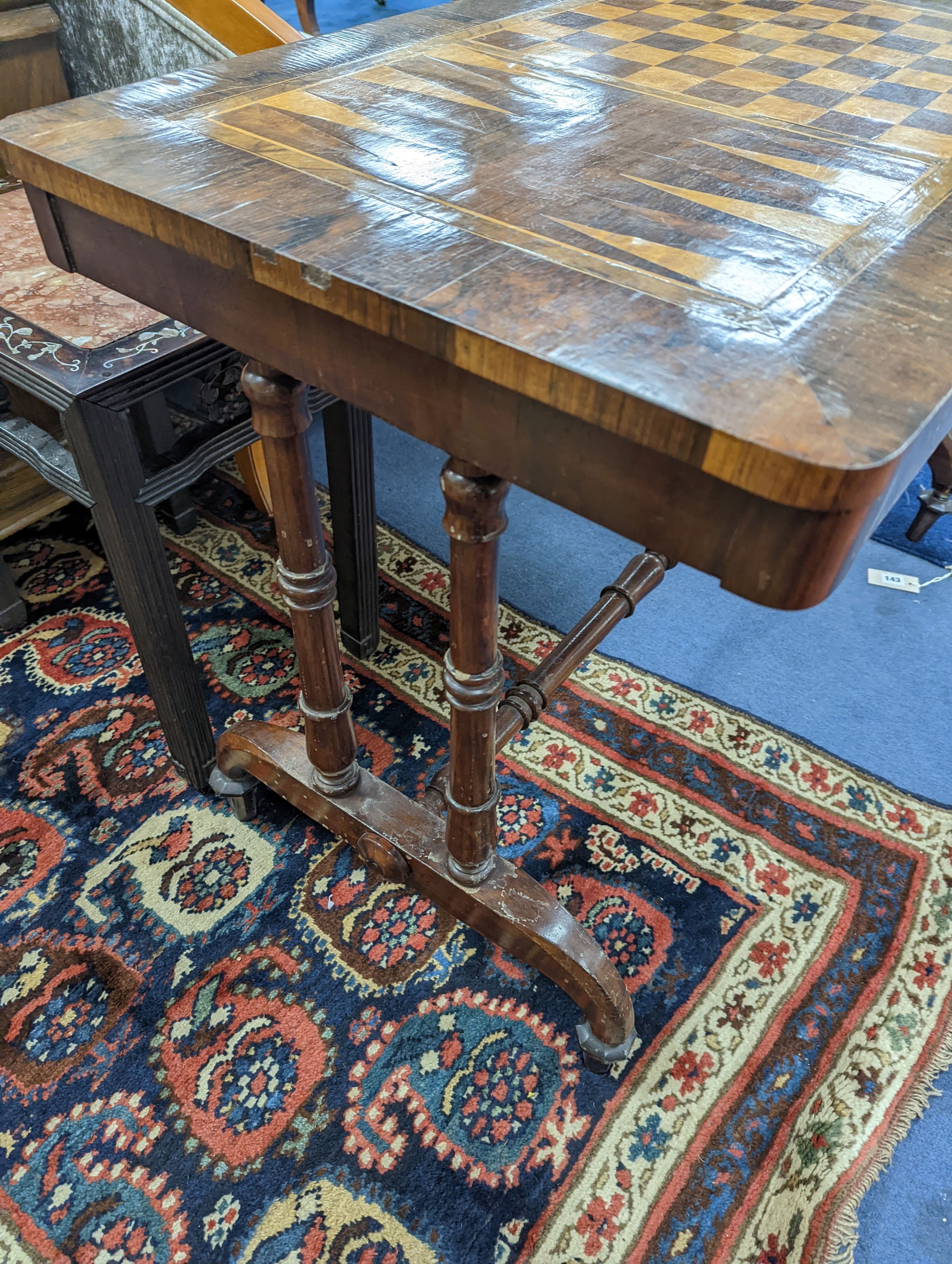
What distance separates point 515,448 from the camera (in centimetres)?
56

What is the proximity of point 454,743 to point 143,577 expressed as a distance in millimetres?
477

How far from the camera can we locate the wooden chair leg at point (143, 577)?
0.95 m

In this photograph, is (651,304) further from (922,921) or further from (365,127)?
(922,921)

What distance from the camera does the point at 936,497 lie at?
1803 millimetres

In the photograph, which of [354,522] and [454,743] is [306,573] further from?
[354,522]

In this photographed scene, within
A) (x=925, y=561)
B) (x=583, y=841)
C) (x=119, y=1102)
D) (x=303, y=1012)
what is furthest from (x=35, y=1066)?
(x=925, y=561)

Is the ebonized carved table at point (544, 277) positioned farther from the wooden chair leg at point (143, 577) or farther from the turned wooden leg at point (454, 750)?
the wooden chair leg at point (143, 577)

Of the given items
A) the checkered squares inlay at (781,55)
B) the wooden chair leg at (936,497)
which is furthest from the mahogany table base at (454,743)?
the wooden chair leg at (936,497)

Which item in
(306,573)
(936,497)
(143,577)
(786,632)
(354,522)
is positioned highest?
(306,573)

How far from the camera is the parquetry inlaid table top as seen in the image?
48 cm

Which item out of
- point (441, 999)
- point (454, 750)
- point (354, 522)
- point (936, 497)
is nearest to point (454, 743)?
point (454, 750)

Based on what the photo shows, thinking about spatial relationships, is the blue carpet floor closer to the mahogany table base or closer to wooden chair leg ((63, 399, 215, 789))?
the mahogany table base

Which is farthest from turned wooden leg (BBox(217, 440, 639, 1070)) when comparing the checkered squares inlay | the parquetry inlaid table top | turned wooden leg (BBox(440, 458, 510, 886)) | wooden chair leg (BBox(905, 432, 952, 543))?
wooden chair leg (BBox(905, 432, 952, 543))

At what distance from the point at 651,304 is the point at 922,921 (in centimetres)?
103
